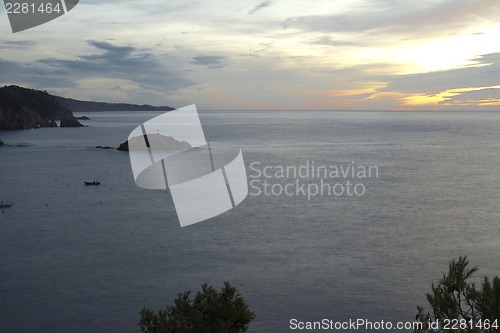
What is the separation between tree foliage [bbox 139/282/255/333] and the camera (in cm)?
1473

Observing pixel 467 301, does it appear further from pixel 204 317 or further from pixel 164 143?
pixel 164 143

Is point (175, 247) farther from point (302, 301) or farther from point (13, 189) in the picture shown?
point (13, 189)

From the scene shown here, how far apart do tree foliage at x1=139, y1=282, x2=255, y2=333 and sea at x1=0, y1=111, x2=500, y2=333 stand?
11.5m

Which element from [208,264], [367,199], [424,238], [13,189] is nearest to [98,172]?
[13,189]

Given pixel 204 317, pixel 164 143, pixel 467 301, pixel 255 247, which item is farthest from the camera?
pixel 164 143

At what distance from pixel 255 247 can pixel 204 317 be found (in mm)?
23317

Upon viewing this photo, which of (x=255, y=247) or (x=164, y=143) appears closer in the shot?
(x=255, y=247)

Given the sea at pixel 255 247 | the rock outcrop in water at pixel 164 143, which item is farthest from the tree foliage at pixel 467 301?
the rock outcrop in water at pixel 164 143

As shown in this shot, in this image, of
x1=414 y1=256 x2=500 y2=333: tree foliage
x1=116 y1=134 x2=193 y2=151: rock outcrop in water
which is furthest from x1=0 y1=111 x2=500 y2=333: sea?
x1=116 y1=134 x2=193 y2=151: rock outcrop in water

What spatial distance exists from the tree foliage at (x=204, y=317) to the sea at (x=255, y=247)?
37.8ft

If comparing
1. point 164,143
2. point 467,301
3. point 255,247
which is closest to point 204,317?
point 467,301

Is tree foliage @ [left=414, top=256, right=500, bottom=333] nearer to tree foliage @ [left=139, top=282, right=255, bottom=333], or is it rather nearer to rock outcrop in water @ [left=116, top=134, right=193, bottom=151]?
tree foliage @ [left=139, top=282, right=255, bottom=333]

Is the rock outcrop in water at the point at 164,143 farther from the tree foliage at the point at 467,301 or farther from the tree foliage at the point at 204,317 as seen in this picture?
the tree foliage at the point at 467,301

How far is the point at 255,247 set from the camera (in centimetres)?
3850
